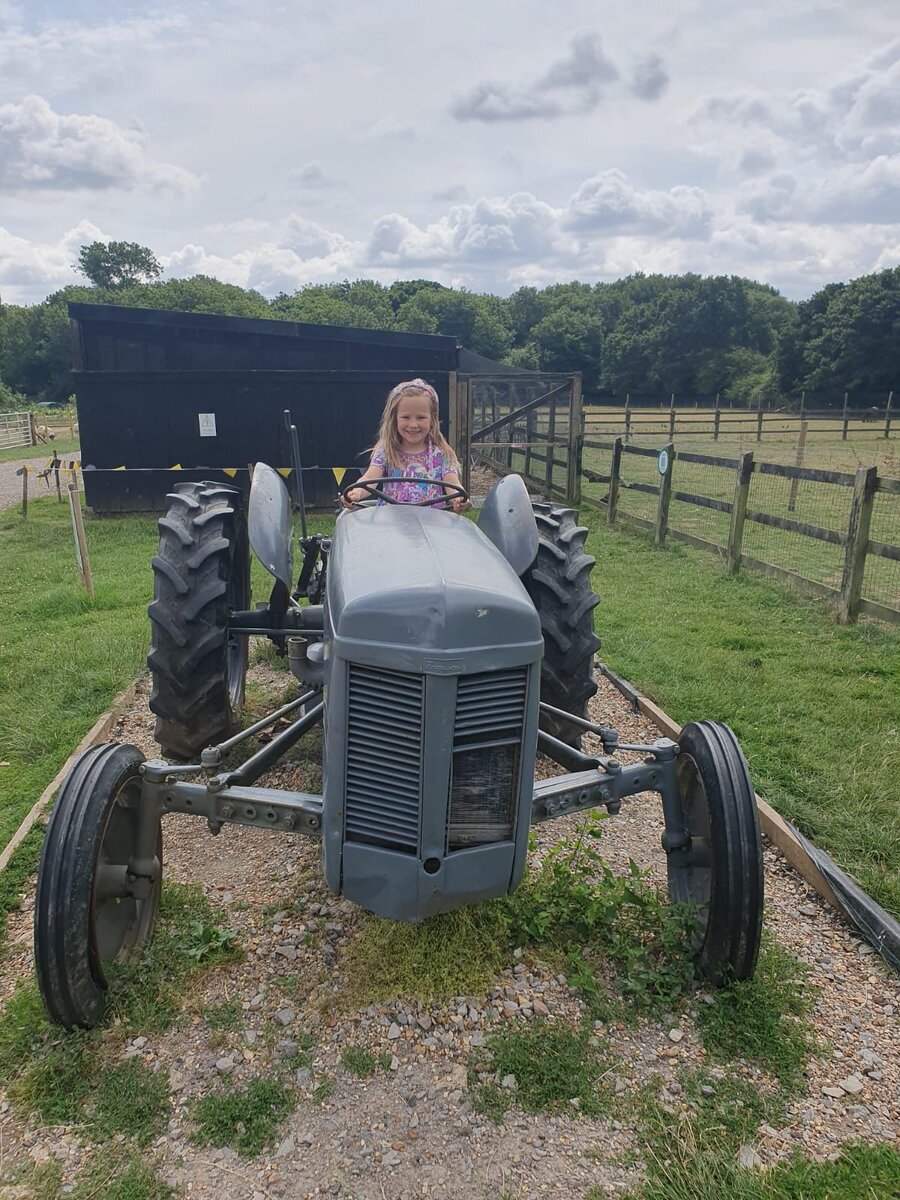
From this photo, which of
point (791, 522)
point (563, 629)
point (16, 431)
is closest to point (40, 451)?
point (16, 431)

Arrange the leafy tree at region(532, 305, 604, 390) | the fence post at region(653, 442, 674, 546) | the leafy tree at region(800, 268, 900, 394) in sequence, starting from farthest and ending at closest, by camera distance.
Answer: the leafy tree at region(532, 305, 604, 390), the leafy tree at region(800, 268, 900, 394), the fence post at region(653, 442, 674, 546)

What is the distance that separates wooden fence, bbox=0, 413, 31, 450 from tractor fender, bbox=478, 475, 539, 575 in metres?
31.7

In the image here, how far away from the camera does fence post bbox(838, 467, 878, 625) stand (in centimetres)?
636

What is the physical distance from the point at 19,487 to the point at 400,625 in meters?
18.2

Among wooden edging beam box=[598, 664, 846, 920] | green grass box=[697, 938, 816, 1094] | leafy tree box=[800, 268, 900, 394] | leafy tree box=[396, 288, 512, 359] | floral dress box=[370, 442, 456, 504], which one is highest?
leafy tree box=[396, 288, 512, 359]

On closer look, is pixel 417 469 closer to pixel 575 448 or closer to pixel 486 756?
pixel 486 756

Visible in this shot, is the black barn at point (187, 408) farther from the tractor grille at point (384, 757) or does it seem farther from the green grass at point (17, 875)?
the tractor grille at point (384, 757)

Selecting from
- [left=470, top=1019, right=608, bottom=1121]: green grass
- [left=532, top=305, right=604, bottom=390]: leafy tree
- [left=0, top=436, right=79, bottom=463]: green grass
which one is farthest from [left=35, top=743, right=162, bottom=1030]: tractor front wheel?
[left=532, top=305, right=604, bottom=390]: leafy tree

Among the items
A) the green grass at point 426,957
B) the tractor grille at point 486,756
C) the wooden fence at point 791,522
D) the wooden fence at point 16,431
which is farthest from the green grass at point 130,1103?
the wooden fence at point 16,431

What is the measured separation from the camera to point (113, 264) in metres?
87.6

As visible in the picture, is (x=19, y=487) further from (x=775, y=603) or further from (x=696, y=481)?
(x=775, y=603)

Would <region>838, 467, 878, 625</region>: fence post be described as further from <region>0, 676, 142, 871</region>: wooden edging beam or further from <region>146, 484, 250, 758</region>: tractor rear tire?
<region>0, 676, 142, 871</region>: wooden edging beam

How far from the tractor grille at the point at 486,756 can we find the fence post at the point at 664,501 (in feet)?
26.4

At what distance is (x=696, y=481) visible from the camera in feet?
55.7
